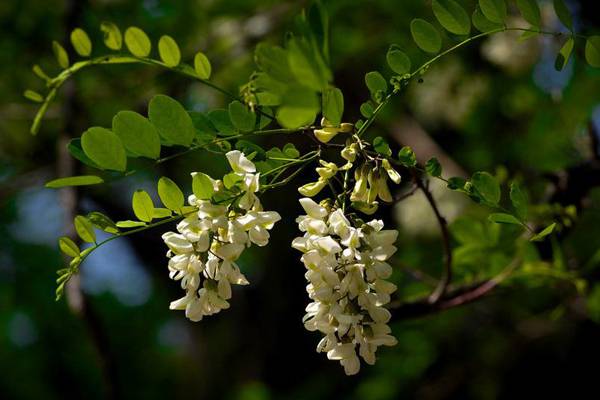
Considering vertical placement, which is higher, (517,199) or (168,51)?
(168,51)

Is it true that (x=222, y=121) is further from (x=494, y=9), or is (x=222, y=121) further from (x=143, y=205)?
(x=494, y=9)

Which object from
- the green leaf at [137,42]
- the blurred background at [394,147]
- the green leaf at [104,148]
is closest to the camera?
the green leaf at [104,148]

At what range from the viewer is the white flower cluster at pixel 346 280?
58cm

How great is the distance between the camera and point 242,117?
708 mm

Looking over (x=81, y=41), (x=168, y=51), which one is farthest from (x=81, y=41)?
(x=168, y=51)

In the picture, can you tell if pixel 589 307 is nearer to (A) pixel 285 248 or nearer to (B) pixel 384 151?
(B) pixel 384 151

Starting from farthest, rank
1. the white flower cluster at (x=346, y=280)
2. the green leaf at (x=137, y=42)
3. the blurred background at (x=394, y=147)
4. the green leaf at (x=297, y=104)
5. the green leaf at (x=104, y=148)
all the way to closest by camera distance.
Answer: the blurred background at (x=394, y=147) < the green leaf at (x=137, y=42) < the green leaf at (x=104, y=148) < the white flower cluster at (x=346, y=280) < the green leaf at (x=297, y=104)

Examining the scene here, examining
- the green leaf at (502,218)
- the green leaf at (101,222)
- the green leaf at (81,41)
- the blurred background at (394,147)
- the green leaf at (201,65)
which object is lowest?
the blurred background at (394,147)

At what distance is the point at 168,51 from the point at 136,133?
125mm

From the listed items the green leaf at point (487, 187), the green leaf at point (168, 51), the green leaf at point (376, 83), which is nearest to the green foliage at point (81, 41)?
the green leaf at point (168, 51)

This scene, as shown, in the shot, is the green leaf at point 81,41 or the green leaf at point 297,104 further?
the green leaf at point 81,41

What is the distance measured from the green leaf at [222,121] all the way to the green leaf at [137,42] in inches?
5.8

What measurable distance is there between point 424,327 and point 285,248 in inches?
33.8

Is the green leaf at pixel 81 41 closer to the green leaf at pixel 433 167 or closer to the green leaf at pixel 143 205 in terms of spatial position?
the green leaf at pixel 143 205
